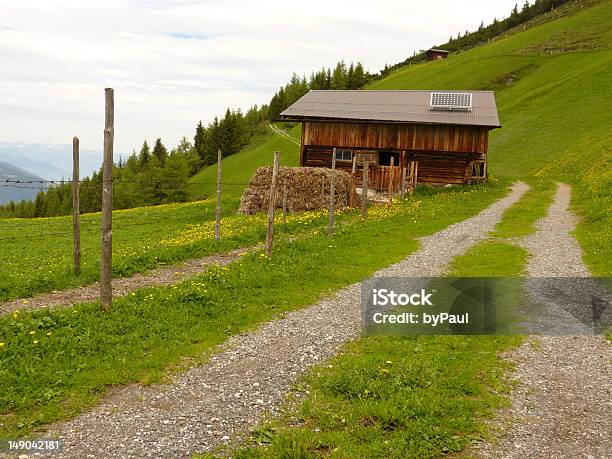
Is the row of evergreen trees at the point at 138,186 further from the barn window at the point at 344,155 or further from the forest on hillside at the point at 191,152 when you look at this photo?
the barn window at the point at 344,155

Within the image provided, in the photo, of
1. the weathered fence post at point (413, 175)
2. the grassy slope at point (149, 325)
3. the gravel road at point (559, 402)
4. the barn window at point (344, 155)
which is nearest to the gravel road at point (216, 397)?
the grassy slope at point (149, 325)

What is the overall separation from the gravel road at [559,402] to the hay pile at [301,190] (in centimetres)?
2138

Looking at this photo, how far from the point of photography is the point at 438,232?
942 inches

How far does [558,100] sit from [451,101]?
40.4m

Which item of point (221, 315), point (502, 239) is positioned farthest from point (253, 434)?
point (502, 239)

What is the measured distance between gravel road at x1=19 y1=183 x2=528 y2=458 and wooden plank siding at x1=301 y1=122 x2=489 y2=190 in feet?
100

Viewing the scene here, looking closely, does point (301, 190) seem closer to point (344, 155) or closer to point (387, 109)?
point (344, 155)

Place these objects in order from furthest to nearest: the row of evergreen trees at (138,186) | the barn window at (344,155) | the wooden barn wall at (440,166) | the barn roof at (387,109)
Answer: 1. the row of evergreen trees at (138,186)
2. the barn window at (344,155)
3. the wooden barn wall at (440,166)
4. the barn roof at (387,109)

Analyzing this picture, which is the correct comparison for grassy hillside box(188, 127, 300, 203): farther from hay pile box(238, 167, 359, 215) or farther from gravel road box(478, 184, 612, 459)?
gravel road box(478, 184, 612, 459)

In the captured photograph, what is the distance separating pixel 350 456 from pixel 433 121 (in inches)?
1495

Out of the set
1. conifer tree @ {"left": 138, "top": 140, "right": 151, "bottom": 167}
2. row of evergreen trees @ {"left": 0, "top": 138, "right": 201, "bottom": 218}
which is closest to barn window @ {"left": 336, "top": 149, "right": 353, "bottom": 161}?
row of evergreen trees @ {"left": 0, "top": 138, "right": 201, "bottom": 218}

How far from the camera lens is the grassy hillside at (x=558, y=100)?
3362cm

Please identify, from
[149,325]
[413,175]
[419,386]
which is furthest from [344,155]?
[419,386]

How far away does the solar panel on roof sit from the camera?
44062mm
